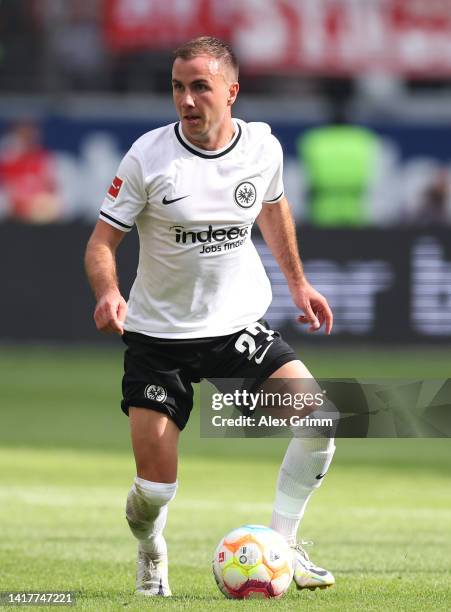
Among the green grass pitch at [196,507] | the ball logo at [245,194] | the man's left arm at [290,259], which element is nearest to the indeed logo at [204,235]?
the ball logo at [245,194]

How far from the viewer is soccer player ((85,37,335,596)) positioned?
249 inches

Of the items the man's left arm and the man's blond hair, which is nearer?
the man's blond hair

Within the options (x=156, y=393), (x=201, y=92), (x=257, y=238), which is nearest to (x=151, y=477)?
(x=156, y=393)

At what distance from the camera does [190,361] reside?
21.4 ft

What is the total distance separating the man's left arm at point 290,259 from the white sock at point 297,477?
0.59 m

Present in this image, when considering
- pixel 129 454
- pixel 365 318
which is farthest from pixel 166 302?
pixel 365 318

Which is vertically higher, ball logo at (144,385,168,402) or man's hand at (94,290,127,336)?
man's hand at (94,290,127,336)

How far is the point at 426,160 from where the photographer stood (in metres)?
21.5

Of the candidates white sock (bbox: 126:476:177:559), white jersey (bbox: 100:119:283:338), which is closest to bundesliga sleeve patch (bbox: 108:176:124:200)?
white jersey (bbox: 100:119:283:338)

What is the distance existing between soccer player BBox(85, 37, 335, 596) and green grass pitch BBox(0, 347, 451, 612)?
15.9 inches

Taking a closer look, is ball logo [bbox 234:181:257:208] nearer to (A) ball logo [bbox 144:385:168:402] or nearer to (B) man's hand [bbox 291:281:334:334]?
(B) man's hand [bbox 291:281:334:334]

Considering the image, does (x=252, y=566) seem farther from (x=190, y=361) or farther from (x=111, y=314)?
(x=111, y=314)

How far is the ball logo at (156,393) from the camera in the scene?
639 centimetres

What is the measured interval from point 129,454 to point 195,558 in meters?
4.23
